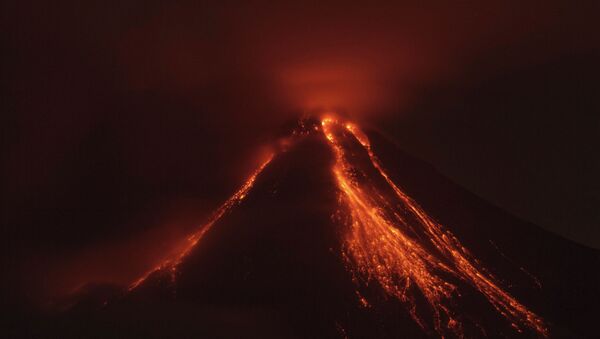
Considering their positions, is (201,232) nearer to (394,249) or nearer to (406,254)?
(394,249)

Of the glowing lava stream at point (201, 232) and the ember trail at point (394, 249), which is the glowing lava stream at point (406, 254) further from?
the glowing lava stream at point (201, 232)

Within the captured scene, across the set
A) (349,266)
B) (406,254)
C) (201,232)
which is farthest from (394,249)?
(201,232)

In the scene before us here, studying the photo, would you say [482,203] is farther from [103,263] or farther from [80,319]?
[80,319]

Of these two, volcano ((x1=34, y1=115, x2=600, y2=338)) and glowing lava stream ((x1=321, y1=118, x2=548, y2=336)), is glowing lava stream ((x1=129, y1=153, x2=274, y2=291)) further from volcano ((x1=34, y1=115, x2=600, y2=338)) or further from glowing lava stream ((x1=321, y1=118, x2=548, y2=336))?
glowing lava stream ((x1=321, y1=118, x2=548, y2=336))

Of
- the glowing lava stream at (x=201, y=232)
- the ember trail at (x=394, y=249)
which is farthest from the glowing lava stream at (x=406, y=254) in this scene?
the glowing lava stream at (x=201, y=232)

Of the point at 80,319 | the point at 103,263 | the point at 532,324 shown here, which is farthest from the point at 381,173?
the point at 80,319

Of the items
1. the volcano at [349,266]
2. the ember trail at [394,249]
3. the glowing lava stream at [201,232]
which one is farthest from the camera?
the glowing lava stream at [201,232]
